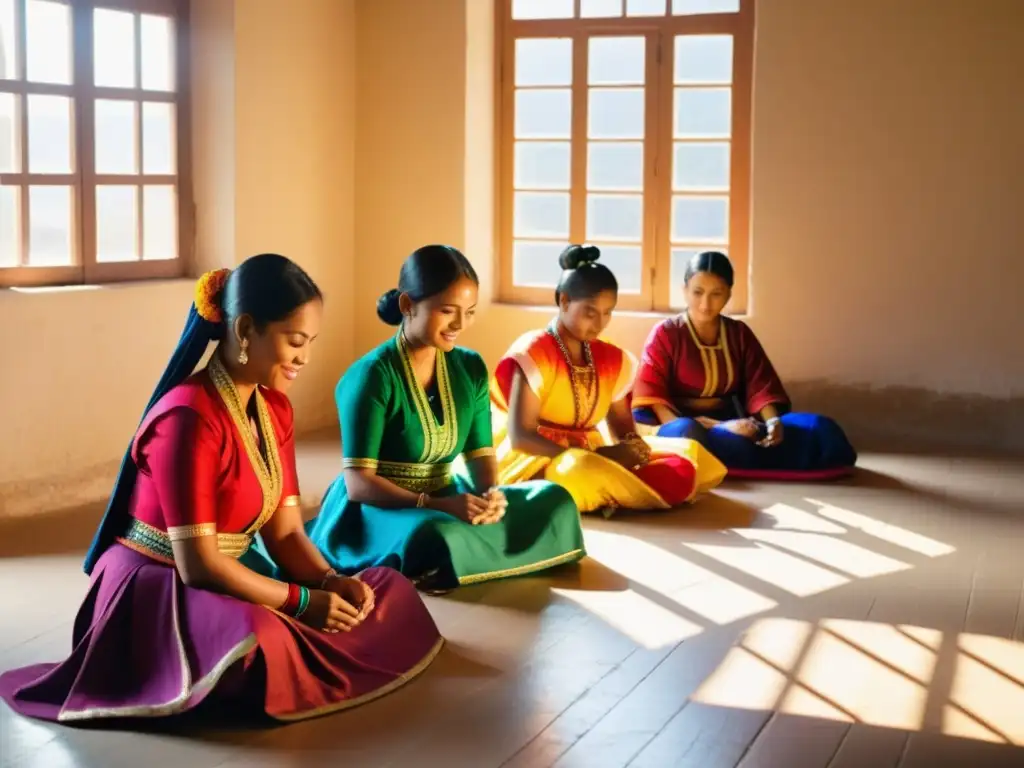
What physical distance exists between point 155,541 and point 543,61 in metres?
5.12

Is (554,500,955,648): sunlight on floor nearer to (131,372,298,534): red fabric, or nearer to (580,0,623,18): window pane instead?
(131,372,298,534): red fabric

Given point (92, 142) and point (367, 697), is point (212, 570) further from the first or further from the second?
point (92, 142)

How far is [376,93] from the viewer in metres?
7.87

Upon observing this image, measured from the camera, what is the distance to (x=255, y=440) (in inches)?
132

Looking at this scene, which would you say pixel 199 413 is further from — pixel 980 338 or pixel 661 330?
pixel 980 338

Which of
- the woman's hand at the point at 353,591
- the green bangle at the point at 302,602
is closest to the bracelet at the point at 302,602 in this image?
the green bangle at the point at 302,602

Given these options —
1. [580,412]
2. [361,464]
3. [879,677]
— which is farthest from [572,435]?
[879,677]

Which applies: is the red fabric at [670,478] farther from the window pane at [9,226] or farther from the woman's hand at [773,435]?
the window pane at [9,226]

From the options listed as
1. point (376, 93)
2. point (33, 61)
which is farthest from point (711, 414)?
point (33, 61)

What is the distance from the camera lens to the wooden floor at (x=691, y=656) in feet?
10.2

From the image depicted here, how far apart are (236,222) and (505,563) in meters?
2.83

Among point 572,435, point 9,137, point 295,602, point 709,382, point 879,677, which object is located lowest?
point 879,677

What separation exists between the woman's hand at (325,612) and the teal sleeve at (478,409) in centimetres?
128

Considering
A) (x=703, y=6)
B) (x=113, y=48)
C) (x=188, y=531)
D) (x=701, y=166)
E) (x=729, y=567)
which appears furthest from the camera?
(x=701, y=166)
